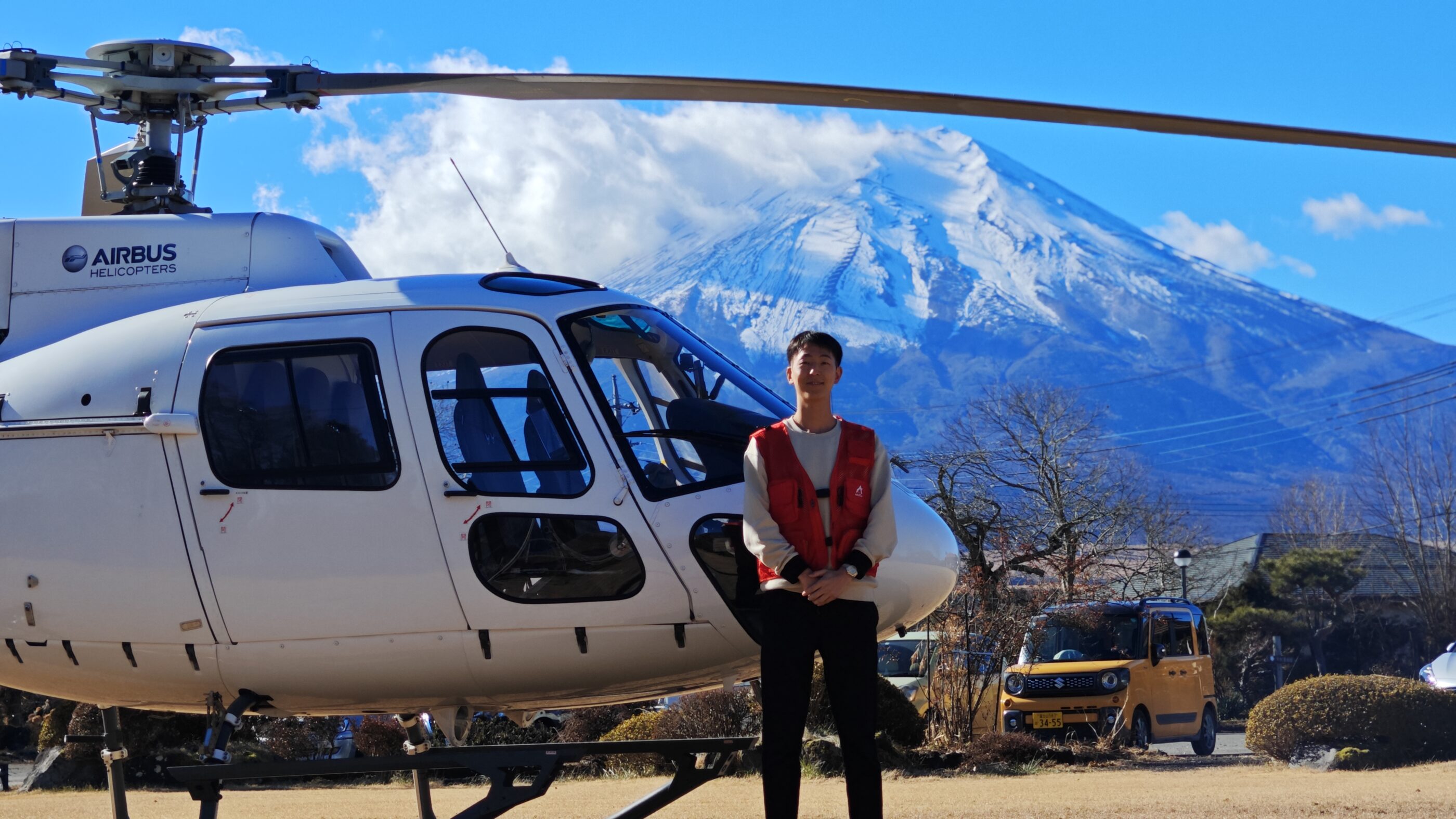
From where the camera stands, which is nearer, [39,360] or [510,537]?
[510,537]

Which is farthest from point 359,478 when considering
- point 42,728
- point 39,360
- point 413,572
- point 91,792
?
point 42,728

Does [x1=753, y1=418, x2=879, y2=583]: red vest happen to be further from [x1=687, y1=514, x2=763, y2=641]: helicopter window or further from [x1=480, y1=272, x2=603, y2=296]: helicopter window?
[x1=480, y1=272, x2=603, y2=296]: helicopter window

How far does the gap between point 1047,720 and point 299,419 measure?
41.4ft

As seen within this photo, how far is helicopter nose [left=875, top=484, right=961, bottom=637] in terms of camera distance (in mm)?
6137

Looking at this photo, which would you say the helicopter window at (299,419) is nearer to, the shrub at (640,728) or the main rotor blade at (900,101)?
the main rotor blade at (900,101)

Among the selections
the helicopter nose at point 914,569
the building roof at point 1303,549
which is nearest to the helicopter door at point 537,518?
the helicopter nose at point 914,569

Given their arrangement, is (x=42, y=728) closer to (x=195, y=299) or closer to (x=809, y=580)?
(x=195, y=299)

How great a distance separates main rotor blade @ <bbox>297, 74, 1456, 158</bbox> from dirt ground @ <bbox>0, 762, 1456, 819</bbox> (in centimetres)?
414

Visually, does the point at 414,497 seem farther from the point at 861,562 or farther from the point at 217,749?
the point at 861,562

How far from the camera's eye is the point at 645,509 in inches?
241

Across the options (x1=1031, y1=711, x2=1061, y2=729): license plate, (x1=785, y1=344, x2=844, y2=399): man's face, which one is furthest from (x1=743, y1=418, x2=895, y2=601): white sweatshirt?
(x1=1031, y1=711, x2=1061, y2=729): license plate

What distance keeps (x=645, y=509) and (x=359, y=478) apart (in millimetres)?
1262

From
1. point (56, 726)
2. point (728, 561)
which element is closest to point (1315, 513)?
point (56, 726)

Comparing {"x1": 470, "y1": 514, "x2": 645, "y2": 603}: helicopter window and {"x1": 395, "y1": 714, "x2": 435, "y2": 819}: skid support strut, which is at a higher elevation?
{"x1": 470, "y1": 514, "x2": 645, "y2": 603}: helicopter window
